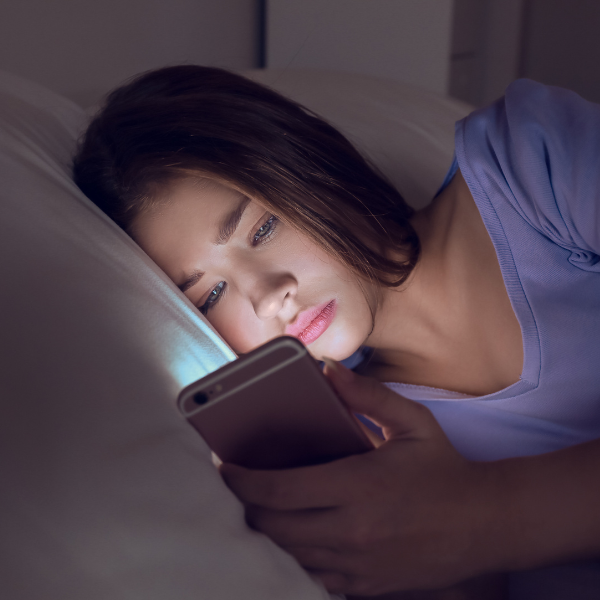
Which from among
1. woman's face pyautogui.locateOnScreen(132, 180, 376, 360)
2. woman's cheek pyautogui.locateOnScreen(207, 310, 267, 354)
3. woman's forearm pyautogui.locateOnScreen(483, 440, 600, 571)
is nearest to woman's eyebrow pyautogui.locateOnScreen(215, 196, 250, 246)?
woman's face pyautogui.locateOnScreen(132, 180, 376, 360)

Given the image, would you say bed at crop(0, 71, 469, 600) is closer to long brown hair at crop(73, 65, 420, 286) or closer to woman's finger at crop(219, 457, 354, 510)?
woman's finger at crop(219, 457, 354, 510)

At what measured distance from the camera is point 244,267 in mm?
702

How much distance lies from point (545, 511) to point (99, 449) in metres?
0.41

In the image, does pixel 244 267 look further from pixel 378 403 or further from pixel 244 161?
pixel 378 403

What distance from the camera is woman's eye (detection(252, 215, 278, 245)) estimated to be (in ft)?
2.36

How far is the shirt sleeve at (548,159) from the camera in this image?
63 cm

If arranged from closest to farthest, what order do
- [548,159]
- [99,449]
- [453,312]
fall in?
[99,449], [548,159], [453,312]

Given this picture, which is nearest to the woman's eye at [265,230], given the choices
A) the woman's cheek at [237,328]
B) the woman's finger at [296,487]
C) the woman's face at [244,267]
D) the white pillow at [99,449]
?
the woman's face at [244,267]

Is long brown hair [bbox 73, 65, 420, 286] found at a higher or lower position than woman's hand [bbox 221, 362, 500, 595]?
higher

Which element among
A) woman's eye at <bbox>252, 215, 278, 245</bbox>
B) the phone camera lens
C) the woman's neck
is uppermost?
woman's eye at <bbox>252, 215, 278, 245</bbox>

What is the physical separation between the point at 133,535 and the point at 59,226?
312 mm

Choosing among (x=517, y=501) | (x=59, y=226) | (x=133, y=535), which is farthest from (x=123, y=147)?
(x=517, y=501)

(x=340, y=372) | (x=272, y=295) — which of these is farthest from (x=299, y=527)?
(x=272, y=295)

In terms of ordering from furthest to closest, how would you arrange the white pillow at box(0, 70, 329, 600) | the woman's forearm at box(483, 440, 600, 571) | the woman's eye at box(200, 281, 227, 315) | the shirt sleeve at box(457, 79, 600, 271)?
the woman's eye at box(200, 281, 227, 315), the shirt sleeve at box(457, 79, 600, 271), the woman's forearm at box(483, 440, 600, 571), the white pillow at box(0, 70, 329, 600)
